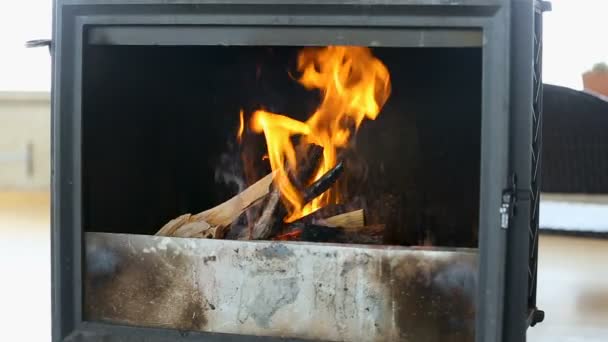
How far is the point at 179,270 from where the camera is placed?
1.38 meters

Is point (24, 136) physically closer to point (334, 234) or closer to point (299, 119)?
point (299, 119)

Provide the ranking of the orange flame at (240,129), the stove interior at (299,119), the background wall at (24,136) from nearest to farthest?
1. the stove interior at (299,119)
2. the orange flame at (240,129)
3. the background wall at (24,136)

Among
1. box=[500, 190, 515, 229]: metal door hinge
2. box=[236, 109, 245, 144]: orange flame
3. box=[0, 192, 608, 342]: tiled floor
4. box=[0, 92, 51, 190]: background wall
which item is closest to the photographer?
box=[500, 190, 515, 229]: metal door hinge

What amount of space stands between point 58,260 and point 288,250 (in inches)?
17.5

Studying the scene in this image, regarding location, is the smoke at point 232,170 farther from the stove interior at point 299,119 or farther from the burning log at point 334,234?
the burning log at point 334,234

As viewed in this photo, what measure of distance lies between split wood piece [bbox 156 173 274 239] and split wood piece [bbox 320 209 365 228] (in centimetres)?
15

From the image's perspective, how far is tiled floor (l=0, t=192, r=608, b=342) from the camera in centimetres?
200

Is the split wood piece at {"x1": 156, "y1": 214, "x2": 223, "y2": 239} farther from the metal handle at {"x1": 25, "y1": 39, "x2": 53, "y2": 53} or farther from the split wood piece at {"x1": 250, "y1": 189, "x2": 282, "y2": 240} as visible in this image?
the metal handle at {"x1": 25, "y1": 39, "x2": 53, "y2": 53}

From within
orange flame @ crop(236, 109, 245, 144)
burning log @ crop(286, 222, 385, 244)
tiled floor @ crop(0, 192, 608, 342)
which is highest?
orange flame @ crop(236, 109, 245, 144)

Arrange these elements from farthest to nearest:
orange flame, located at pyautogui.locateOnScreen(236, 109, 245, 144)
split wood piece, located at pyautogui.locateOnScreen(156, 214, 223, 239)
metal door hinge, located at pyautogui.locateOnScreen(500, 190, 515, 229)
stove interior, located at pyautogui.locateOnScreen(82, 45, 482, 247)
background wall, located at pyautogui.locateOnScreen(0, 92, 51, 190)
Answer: background wall, located at pyautogui.locateOnScreen(0, 92, 51, 190) < orange flame, located at pyautogui.locateOnScreen(236, 109, 245, 144) < stove interior, located at pyautogui.locateOnScreen(82, 45, 482, 247) < split wood piece, located at pyautogui.locateOnScreen(156, 214, 223, 239) < metal door hinge, located at pyautogui.locateOnScreen(500, 190, 515, 229)

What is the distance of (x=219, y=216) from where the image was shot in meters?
1.54

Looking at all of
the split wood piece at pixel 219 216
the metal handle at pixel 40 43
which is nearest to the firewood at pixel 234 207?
the split wood piece at pixel 219 216

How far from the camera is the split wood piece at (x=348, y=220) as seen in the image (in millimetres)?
1556

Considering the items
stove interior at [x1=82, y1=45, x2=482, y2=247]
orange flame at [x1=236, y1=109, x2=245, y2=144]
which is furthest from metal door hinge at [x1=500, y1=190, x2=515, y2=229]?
orange flame at [x1=236, y1=109, x2=245, y2=144]
